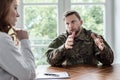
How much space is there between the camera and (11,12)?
1.25 m

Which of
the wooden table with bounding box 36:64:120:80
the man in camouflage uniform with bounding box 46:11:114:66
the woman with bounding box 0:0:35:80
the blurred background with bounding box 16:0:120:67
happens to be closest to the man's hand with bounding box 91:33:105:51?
the man in camouflage uniform with bounding box 46:11:114:66

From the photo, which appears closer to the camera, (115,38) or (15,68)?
(15,68)

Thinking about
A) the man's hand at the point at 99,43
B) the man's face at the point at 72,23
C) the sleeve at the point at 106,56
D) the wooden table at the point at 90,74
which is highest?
the man's face at the point at 72,23

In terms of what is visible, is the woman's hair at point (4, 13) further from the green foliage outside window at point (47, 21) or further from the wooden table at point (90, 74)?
the green foliage outside window at point (47, 21)

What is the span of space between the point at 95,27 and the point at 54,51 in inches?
55.9

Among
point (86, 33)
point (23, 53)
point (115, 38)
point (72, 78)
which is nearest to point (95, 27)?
point (115, 38)

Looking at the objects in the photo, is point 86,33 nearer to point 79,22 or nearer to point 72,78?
point 79,22

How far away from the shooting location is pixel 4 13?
1.22 meters

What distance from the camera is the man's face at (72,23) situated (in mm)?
2889

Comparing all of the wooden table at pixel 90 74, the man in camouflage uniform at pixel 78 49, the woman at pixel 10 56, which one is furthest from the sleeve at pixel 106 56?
the woman at pixel 10 56

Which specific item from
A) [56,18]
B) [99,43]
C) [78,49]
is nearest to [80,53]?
[78,49]

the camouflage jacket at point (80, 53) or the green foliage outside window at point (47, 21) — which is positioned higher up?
the green foliage outside window at point (47, 21)

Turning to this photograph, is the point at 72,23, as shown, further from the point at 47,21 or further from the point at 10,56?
the point at 10,56

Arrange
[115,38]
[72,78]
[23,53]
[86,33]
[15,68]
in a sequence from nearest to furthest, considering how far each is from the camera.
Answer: [15,68], [23,53], [72,78], [86,33], [115,38]
